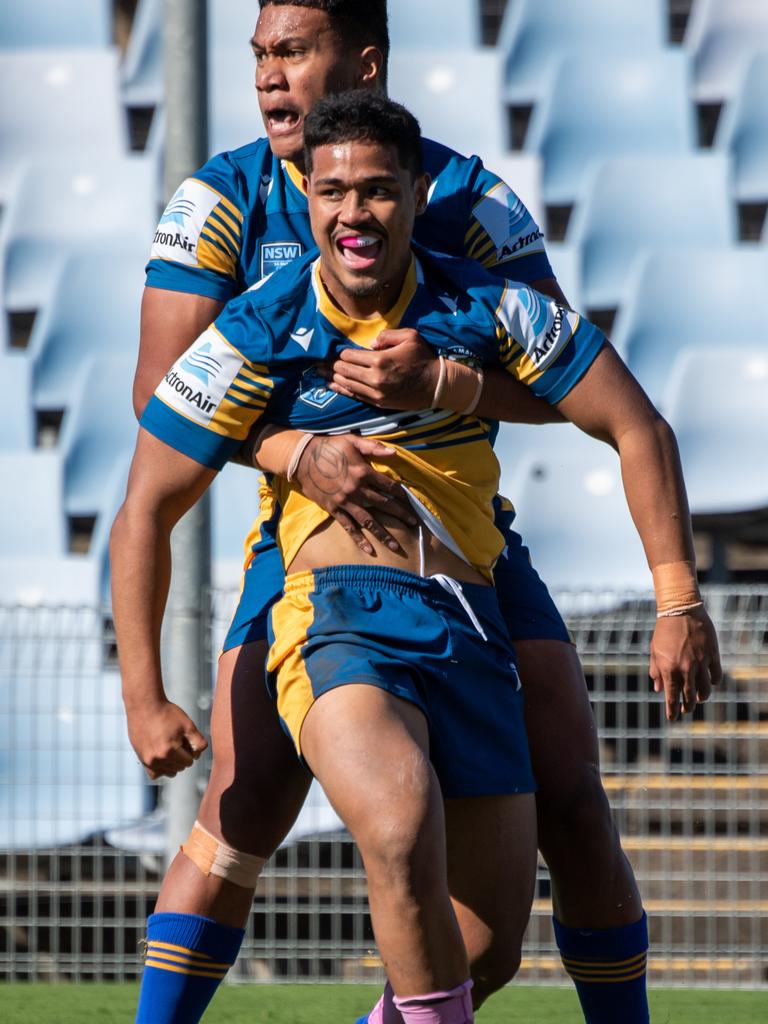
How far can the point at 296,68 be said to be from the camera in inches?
103

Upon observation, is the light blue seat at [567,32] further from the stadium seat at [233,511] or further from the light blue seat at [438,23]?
the stadium seat at [233,511]

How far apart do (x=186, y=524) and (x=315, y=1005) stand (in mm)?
1505

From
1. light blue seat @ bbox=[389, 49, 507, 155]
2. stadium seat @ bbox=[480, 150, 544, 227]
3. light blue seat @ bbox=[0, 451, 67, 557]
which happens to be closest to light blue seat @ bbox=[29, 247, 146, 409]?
light blue seat @ bbox=[0, 451, 67, 557]

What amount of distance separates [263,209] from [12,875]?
314cm

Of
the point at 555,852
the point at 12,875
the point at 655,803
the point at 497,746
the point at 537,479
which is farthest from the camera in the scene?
the point at 537,479

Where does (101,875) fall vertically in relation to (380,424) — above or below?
below

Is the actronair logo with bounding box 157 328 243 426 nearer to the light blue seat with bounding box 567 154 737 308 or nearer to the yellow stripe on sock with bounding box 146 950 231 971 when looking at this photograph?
the yellow stripe on sock with bounding box 146 950 231 971

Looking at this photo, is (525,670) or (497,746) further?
(525,670)

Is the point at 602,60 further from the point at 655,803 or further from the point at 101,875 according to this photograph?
the point at 101,875

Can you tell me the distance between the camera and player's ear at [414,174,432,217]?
2469mm

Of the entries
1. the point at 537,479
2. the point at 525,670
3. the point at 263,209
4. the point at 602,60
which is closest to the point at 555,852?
the point at 525,670

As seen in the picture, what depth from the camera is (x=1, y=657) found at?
5.57 m

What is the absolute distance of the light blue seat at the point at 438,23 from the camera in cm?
944

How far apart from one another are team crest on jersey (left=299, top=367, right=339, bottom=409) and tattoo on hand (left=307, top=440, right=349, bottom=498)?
3.0 inches
